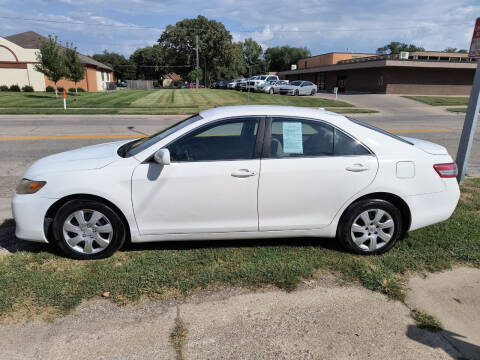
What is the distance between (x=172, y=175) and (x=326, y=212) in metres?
1.63

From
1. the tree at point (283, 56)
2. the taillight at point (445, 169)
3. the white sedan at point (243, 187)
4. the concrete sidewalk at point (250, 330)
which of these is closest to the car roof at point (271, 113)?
the white sedan at point (243, 187)

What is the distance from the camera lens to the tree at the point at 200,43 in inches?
3009

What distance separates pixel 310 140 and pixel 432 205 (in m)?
1.51

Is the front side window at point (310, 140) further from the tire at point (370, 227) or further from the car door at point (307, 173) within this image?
the tire at point (370, 227)

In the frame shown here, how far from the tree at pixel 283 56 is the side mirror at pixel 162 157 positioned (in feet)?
345

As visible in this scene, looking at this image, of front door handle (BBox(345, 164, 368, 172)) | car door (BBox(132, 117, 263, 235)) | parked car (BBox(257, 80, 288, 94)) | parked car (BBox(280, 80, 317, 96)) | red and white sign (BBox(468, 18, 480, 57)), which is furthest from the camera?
parked car (BBox(257, 80, 288, 94))

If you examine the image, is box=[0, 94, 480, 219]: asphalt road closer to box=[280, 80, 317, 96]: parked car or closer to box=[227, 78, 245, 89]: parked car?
box=[280, 80, 317, 96]: parked car

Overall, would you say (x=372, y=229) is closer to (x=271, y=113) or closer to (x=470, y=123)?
(x=271, y=113)

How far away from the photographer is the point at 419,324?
288 cm

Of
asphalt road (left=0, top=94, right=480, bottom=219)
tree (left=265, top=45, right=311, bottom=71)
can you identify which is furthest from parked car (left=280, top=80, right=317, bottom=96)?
tree (left=265, top=45, right=311, bottom=71)

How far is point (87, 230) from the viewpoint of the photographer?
3.60m

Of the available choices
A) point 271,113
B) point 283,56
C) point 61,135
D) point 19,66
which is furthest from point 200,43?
point 271,113

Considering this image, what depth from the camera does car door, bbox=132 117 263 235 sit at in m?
3.51

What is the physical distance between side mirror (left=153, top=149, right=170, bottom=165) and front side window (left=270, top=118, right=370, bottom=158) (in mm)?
1067
